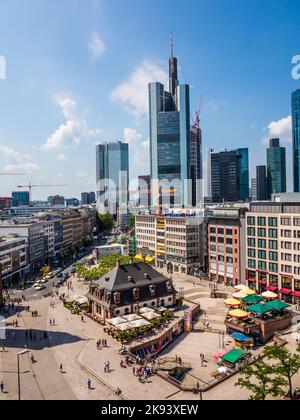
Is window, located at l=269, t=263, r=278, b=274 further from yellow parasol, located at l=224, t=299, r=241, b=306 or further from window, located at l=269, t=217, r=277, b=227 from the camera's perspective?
yellow parasol, located at l=224, t=299, r=241, b=306

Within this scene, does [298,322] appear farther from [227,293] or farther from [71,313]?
[71,313]

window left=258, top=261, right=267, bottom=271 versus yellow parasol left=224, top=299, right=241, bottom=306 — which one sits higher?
window left=258, top=261, right=267, bottom=271

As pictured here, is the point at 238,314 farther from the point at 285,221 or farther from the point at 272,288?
the point at 285,221

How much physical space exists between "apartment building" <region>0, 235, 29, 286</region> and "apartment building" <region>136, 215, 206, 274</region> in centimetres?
4366

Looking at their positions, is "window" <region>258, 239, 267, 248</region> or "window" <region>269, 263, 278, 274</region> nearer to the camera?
"window" <region>269, 263, 278, 274</region>

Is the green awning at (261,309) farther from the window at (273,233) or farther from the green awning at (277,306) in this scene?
the window at (273,233)

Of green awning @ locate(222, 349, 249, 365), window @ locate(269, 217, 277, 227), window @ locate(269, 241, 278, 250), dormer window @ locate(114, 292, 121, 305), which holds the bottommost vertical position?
green awning @ locate(222, 349, 249, 365)

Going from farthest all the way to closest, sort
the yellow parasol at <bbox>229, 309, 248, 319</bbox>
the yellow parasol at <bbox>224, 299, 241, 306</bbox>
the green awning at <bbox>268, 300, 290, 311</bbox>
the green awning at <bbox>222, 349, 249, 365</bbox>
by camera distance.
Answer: the yellow parasol at <bbox>224, 299, 241, 306</bbox> < the green awning at <bbox>268, 300, 290, 311</bbox> < the yellow parasol at <bbox>229, 309, 248, 319</bbox> < the green awning at <bbox>222, 349, 249, 365</bbox>

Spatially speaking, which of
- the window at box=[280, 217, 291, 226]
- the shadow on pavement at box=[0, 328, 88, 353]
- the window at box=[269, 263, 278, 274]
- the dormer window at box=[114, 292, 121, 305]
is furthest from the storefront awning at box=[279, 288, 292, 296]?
the shadow on pavement at box=[0, 328, 88, 353]

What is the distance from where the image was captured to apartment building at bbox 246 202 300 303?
77.9m

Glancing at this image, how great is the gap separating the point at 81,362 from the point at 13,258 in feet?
225

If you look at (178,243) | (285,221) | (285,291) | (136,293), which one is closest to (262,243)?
(285,221)

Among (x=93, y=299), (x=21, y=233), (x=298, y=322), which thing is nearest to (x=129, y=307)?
(x=93, y=299)

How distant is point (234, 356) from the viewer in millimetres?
47344
